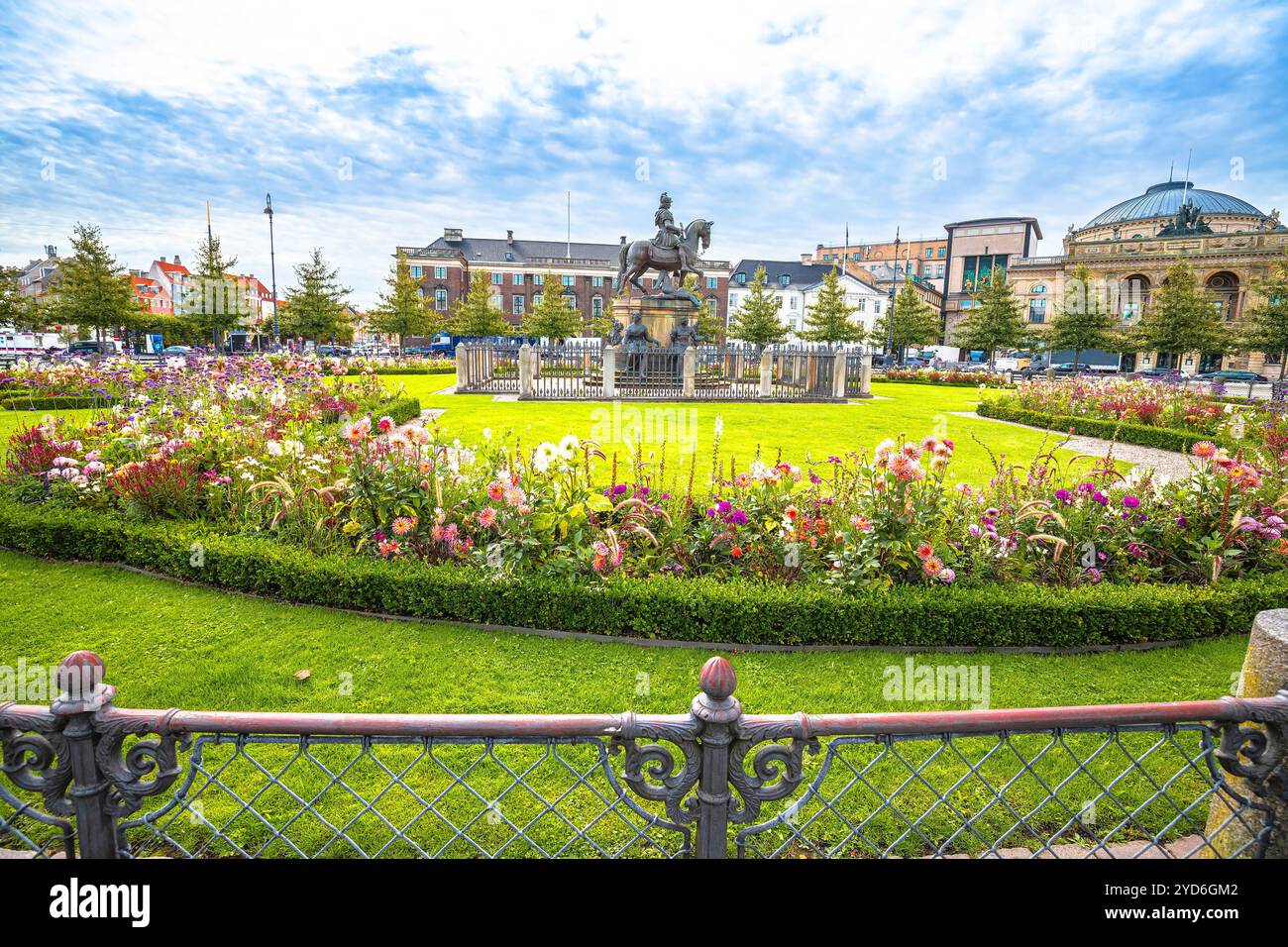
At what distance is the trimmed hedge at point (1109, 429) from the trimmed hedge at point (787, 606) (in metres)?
10.9

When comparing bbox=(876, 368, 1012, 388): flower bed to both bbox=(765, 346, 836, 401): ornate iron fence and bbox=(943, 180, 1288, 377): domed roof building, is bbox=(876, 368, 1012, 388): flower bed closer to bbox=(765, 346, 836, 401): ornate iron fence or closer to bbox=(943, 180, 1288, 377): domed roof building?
bbox=(765, 346, 836, 401): ornate iron fence

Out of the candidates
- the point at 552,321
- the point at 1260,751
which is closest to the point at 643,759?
the point at 1260,751

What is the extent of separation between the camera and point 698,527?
22.1ft

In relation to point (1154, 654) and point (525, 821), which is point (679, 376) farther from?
point (525, 821)

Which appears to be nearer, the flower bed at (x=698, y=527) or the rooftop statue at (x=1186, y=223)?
the flower bed at (x=698, y=527)

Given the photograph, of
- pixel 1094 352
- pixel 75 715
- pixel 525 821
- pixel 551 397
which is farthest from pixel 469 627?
pixel 1094 352

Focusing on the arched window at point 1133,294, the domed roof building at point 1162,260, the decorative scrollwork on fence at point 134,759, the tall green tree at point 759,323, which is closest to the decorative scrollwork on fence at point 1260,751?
the decorative scrollwork on fence at point 134,759

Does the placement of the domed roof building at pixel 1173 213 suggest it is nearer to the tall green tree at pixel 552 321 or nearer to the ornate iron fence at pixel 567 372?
the tall green tree at pixel 552 321

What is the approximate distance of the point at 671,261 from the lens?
23.6 meters

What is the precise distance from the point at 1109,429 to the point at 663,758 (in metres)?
19.8

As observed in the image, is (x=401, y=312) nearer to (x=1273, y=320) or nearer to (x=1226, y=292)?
(x=1273, y=320)

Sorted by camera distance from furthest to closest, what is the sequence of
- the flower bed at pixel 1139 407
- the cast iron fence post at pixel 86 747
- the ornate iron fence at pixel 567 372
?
the ornate iron fence at pixel 567 372, the flower bed at pixel 1139 407, the cast iron fence post at pixel 86 747

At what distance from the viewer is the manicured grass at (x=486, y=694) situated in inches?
146

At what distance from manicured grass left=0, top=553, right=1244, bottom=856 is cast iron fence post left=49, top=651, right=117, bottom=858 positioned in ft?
2.82
